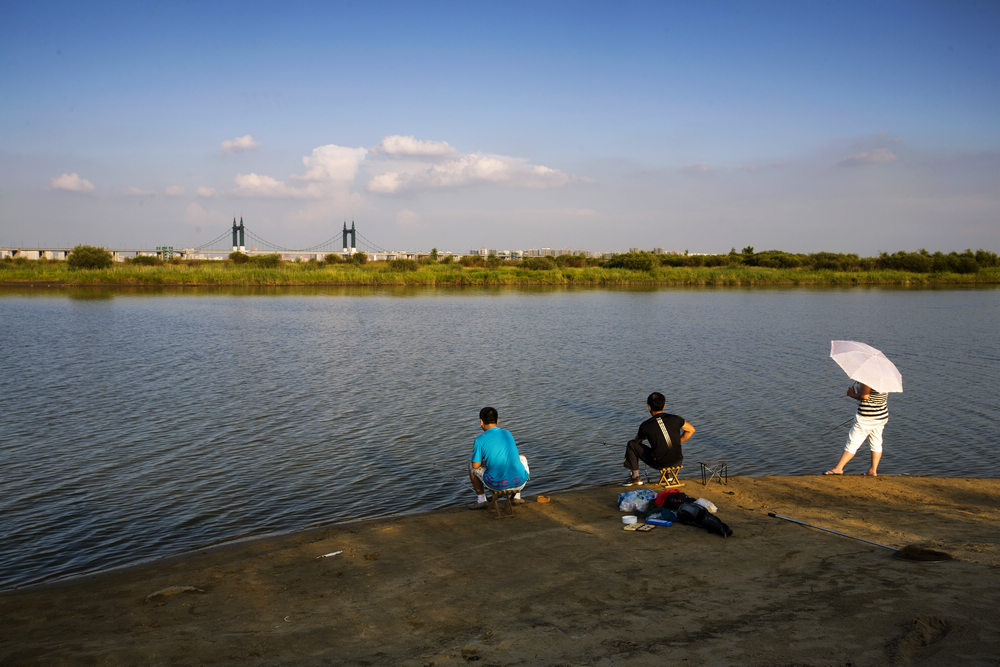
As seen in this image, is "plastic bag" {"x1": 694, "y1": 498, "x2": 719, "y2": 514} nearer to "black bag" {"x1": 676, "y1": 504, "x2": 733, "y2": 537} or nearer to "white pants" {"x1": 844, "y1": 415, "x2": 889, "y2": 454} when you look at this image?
"black bag" {"x1": 676, "y1": 504, "x2": 733, "y2": 537}

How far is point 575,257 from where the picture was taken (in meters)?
119

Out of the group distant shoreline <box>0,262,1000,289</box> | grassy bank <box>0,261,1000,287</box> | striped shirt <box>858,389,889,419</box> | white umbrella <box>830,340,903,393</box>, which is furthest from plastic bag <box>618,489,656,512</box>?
grassy bank <box>0,261,1000,287</box>

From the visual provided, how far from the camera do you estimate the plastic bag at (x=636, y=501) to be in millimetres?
8625

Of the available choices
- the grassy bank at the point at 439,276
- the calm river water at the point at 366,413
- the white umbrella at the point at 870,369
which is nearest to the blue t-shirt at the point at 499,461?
the calm river water at the point at 366,413

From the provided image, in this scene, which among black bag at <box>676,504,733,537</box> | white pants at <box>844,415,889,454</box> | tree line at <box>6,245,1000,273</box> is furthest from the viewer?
tree line at <box>6,245,1000,273</box>

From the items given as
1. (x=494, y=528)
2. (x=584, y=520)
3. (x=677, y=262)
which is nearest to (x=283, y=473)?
(x=494, y=528)

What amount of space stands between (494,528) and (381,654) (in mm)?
3248

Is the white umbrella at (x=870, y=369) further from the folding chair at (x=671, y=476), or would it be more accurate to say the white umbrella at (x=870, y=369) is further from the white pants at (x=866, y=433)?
the folding chair at (x=671, y=476)

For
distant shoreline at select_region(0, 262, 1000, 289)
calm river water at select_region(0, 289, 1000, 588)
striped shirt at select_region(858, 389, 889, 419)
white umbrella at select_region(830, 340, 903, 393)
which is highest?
distant shoreline at select_region(0, 262, 1000, 289)

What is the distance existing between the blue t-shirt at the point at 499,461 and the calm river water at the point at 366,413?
1486 mm

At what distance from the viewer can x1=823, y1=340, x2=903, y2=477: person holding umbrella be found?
Result: 9664 millimetres

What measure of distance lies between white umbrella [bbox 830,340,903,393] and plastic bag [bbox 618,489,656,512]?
326cm

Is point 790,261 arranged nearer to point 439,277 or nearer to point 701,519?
point 439,277

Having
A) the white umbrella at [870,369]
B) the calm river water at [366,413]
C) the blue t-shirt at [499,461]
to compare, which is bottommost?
the calm river water at [366,413]
